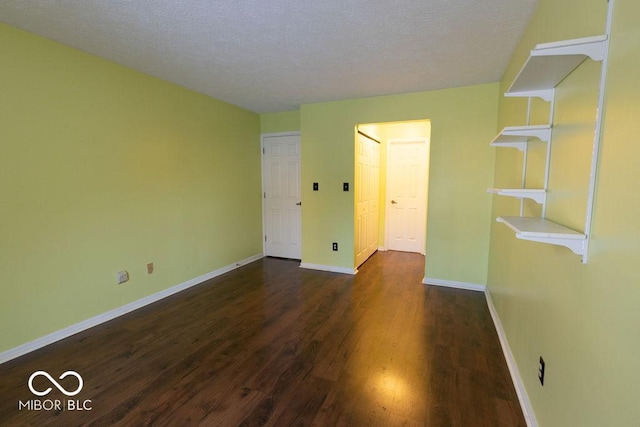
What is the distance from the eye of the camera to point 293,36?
7.18ft

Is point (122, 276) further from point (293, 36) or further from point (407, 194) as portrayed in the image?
point (407, 194)

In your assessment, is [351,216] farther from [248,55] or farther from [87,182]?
[87,182]

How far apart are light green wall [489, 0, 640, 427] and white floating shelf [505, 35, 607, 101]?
0.05m

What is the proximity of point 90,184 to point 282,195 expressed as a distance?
8.69 feet

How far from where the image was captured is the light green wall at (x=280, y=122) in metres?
4.51

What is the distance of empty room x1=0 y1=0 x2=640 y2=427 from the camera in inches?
42.9

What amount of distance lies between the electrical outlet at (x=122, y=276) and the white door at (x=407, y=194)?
13.4 ft

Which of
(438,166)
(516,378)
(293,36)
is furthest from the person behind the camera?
(438,166)

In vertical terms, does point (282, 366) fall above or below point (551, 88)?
below

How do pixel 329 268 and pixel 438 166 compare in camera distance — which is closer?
pixel 438 166

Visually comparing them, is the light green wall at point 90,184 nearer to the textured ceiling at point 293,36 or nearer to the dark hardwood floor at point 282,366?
the textured ceiling at point 293,36

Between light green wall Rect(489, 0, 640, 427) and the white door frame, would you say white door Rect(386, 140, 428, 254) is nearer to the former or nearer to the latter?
the white door frame

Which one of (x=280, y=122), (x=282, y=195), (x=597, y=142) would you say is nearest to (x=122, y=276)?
(x=282, y=195)

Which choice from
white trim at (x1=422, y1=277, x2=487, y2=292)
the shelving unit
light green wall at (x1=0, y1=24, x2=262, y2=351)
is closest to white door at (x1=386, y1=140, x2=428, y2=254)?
white trim at (x1=422, y1=277, x2=487, y2=292)
